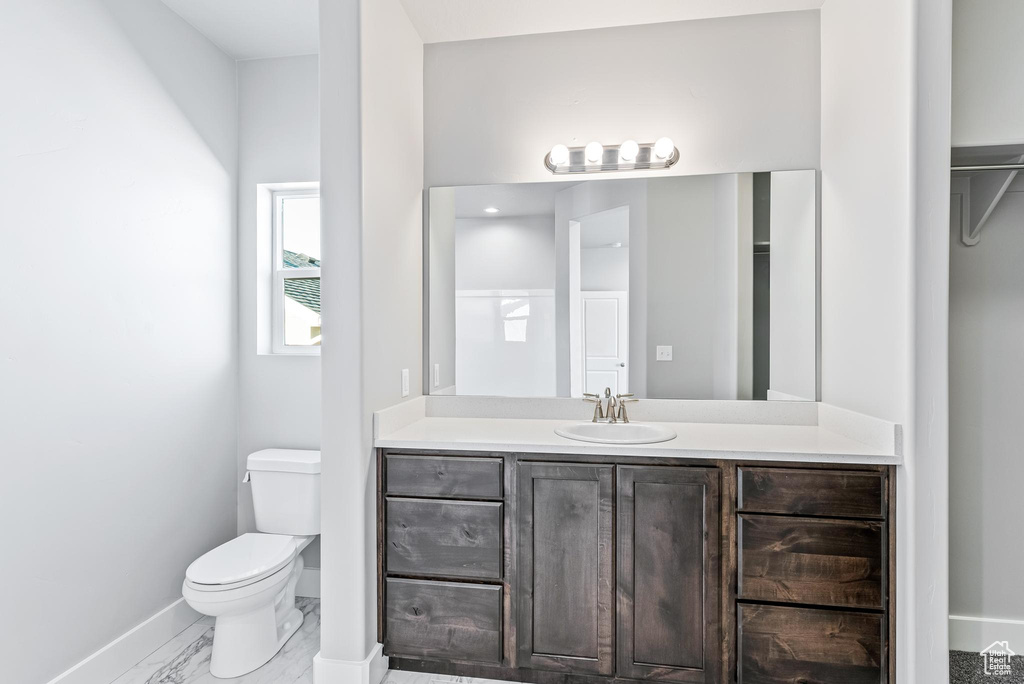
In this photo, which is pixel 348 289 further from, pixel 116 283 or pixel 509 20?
pixel 509 20

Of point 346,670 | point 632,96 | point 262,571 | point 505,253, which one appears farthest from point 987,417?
point 262,571

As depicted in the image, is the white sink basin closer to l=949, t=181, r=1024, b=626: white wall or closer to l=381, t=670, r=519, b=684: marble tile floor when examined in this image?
l=381, t=670, r=519, b=684: marble tile floor

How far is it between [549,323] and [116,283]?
5.72 ft

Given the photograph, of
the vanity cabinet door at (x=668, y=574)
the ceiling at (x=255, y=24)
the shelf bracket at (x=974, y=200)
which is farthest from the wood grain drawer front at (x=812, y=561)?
the ceiling at (x=255, y=24)

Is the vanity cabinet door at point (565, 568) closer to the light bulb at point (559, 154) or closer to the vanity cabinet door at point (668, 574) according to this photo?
the vanity cabinet door at point (668, 574)

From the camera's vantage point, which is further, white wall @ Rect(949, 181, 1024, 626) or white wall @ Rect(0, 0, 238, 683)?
white wall @ Rect(949, 181, 1024, 626)

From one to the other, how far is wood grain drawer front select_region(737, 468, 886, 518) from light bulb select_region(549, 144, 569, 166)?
56.7 inches

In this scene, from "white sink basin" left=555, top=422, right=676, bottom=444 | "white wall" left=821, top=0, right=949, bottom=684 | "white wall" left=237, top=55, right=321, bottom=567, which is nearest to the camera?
"white wall" left=821, top=0, right=949, bottom=684

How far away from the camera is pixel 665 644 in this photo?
171 centimetres

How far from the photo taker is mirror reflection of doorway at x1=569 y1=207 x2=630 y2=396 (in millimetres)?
2291

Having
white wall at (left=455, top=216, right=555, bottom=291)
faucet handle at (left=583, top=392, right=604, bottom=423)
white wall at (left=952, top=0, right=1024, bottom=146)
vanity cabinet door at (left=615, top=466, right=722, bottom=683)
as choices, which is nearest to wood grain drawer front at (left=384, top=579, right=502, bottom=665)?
vanity cabinet door at (left=615, top=466, right=722, bottom=683)

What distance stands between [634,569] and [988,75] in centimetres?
201

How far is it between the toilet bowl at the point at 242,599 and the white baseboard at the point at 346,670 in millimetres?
335

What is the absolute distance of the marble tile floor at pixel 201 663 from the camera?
190cm
